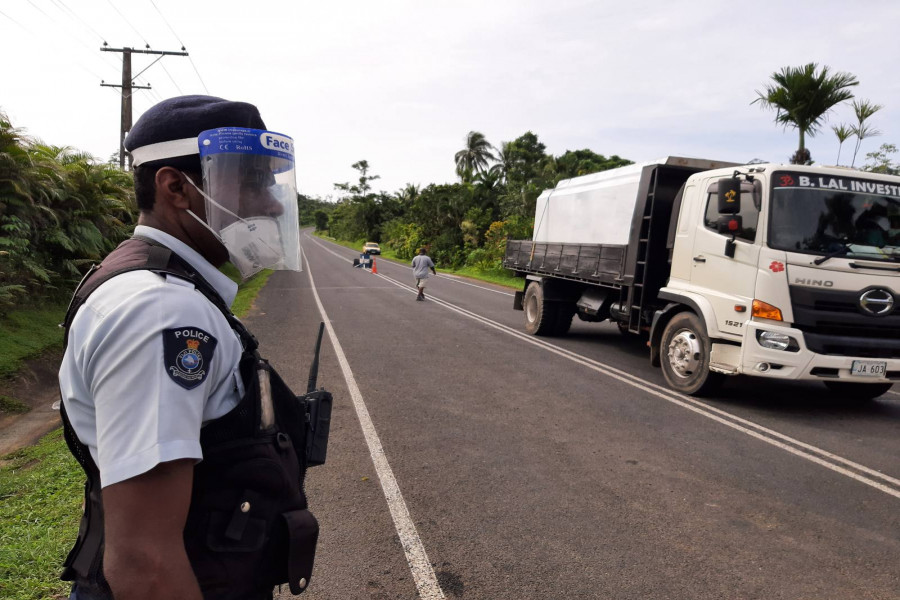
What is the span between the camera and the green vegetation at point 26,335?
7604 millimetres

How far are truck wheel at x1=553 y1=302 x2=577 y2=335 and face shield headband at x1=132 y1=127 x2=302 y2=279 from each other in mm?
10304

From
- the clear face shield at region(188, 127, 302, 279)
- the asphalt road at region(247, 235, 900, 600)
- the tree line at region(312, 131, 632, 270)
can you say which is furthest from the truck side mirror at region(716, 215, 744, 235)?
the tree line at region(312, 131, 632, 270)

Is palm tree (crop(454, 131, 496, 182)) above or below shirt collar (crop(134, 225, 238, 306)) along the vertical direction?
above

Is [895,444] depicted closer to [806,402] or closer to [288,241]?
[806,402]

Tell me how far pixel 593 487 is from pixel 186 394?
3991 millimetres

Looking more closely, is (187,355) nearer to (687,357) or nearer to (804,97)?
(687,357)

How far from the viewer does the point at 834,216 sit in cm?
664

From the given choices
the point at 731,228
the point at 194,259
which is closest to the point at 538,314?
the point at 731,228

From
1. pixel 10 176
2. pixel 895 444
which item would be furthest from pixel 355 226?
pixel 895 444

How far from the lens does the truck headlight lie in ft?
21.0

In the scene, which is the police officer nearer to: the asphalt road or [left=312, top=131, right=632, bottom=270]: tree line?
the asphalt road

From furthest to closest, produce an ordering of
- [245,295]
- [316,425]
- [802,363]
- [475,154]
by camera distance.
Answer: [475,154] < [245,295] < [802,363] < [316,425]

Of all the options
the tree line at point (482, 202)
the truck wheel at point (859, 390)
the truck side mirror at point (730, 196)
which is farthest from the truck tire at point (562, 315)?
the tree line at point (482, 202)

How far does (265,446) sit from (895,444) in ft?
21.7
